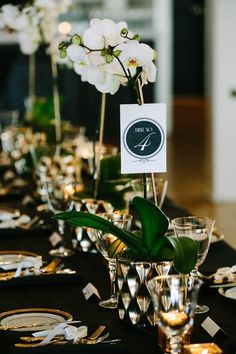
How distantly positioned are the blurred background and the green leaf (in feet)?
4.82

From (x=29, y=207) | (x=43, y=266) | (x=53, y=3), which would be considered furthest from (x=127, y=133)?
(x=53, y=3)

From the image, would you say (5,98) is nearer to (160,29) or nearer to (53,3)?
(160,29)

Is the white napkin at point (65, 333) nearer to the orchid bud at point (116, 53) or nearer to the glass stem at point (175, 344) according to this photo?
the glass stem at point (175, 344)

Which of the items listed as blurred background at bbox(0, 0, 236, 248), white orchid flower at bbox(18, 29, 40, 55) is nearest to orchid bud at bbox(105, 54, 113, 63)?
blurred background at bbox(0, 0, 236, 248)

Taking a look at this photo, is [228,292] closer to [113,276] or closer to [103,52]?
[113,276]

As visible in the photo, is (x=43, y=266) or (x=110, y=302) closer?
(x=110, y=302)

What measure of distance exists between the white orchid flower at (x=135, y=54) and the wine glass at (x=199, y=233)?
1.35 feet

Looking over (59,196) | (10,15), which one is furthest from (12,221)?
(10,15)

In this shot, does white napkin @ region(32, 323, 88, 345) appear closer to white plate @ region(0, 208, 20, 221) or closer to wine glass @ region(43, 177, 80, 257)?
wine glass @ region(43, 177, 80, 257)

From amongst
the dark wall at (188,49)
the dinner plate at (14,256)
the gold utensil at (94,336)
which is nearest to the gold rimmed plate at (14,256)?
the dinner plate at (14,256)

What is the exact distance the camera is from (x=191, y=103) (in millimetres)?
13414

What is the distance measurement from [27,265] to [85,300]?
1.03ft

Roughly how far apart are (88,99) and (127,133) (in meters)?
8.54

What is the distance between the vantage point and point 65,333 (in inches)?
73.5
